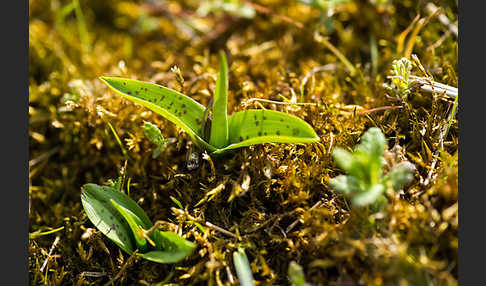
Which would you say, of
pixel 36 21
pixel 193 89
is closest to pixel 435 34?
pixel 193 89

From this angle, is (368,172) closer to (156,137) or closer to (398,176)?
(398,176)

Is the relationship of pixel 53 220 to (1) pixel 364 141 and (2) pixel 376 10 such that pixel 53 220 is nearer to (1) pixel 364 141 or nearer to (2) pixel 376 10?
(1) pixel 364 141

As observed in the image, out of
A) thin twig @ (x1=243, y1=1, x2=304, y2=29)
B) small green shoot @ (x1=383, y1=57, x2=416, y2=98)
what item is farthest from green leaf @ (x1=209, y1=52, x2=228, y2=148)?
thin twig @ (x1=243, y1=1, x2=304, y2=29)

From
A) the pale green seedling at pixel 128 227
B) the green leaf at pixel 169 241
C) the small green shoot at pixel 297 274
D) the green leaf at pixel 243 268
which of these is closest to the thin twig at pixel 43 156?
the pale green seedling at pixel 128 227

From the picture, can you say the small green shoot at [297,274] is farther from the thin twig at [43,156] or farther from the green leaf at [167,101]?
the thin twig at [43,156]

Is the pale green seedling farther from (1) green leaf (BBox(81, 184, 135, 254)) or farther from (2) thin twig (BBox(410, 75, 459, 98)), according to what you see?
(2) thin twig (BBox(410, 75, 459, 98))

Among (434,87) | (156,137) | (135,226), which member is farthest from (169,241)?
(434,87)
